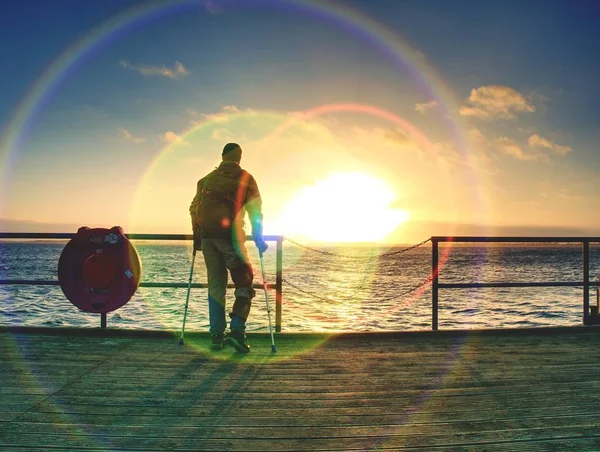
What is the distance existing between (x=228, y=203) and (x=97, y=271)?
5.84 feet

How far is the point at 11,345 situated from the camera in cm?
521

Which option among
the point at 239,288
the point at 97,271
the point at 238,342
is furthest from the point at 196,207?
the point at 238,342

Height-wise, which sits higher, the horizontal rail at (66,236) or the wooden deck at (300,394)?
the horizontal rail at (66,236)

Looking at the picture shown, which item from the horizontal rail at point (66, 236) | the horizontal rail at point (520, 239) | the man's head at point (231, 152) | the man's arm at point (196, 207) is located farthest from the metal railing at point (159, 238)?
the horizontal rail at point (520, 239)

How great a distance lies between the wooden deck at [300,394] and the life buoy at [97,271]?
0.45 meters

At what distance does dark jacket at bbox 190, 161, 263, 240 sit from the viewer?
5.11m

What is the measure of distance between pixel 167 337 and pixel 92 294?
0.98 m

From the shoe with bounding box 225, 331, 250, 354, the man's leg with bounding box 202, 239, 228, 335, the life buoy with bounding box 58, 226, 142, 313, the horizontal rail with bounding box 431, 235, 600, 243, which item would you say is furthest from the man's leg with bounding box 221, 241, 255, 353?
the horizontal rail with bounding box 431, 235, 600, 243

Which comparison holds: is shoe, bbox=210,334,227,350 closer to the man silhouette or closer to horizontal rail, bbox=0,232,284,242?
the man silhouette

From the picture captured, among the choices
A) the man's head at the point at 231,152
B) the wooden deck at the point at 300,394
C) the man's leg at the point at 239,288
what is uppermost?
the man's head at the point at 231,152

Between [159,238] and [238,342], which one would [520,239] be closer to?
[238,342]

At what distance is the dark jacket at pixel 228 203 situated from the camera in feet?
16.8

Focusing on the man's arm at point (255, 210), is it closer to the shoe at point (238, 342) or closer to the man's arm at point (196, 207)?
the man's arm at point (196, 207)

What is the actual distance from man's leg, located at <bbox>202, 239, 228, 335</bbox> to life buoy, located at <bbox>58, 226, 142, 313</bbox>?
1.05 metres
